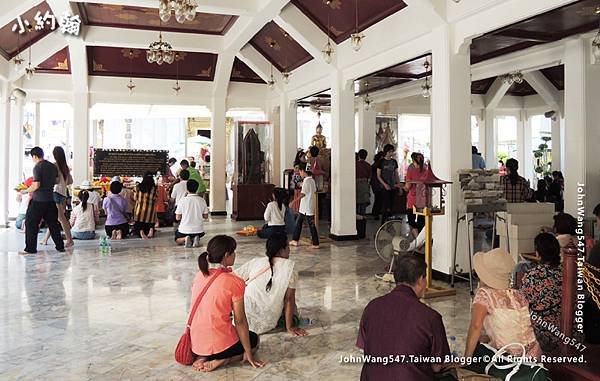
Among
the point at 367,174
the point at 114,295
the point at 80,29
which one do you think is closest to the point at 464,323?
the point at 114,295

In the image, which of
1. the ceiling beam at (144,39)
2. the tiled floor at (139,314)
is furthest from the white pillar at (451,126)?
the ceiling beam at (144,39)

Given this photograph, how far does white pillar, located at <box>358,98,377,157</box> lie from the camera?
533 inches

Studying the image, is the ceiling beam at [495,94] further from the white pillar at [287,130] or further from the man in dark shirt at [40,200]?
the man in dark shirt at [40,200]

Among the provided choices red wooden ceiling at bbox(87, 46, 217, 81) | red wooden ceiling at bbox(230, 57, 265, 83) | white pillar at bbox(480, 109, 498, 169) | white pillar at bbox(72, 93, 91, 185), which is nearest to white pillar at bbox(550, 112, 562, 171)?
white pillar at bbox(480, 109, 498, 169)

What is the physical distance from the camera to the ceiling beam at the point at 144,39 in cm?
1030

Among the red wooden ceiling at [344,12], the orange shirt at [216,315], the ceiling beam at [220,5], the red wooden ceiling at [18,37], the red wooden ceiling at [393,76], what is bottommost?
the orange shirt at [216,315]

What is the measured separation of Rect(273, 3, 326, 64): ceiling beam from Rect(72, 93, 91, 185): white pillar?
19.4 feet

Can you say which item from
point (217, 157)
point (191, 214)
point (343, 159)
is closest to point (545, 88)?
point (343, 159)

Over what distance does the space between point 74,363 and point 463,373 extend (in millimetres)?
2682

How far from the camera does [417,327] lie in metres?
2.19

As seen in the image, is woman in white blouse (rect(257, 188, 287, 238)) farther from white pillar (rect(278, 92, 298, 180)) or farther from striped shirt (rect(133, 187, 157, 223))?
white pillar (rect(278, 92, 298, 180))

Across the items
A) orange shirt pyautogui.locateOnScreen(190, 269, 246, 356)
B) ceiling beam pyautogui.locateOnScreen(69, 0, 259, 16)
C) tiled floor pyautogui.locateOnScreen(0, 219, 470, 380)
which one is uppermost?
ceiling beam pyautogui.locateOnScreen(69, 0, 259, 16)

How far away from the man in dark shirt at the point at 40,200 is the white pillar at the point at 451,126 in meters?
5.81

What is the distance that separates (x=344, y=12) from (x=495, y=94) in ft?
22.9
